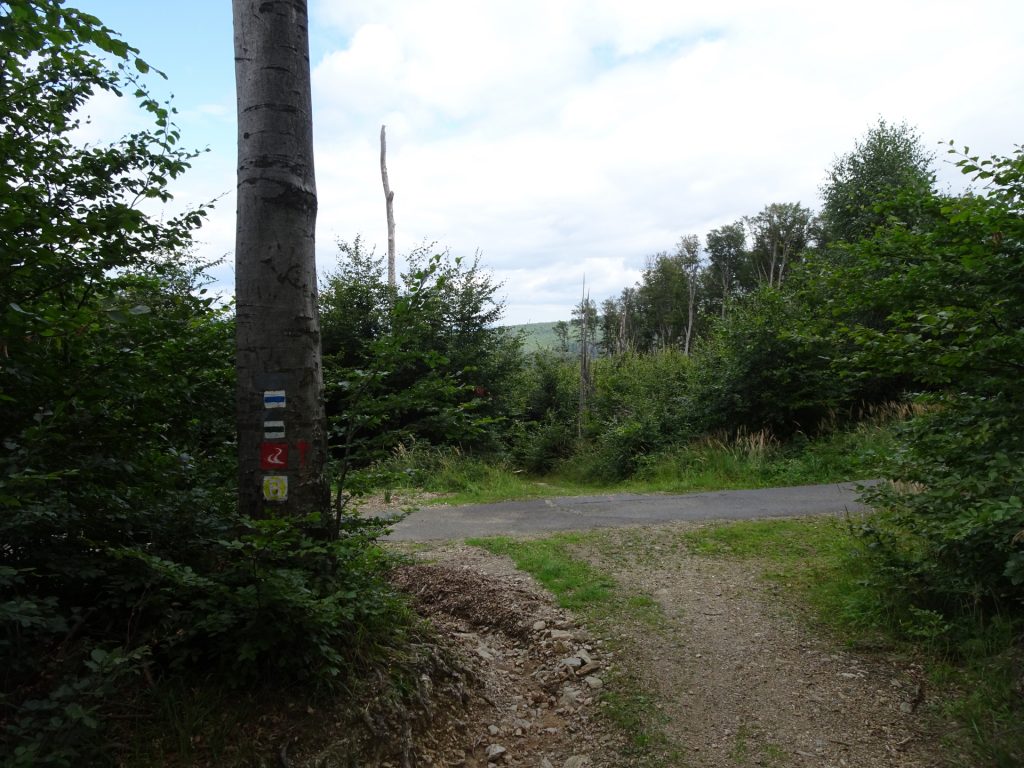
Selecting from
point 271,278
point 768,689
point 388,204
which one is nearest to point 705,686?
point 768,689

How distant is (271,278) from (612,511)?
6.52 meters

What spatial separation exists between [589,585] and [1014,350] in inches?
125

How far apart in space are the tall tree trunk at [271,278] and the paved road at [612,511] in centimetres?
466

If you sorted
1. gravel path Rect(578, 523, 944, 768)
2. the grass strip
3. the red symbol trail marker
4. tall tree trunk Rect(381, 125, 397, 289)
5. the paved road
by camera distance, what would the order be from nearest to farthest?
the red symbol trail marker → gravel path Rect(578, 523, 944, 768) → the grass strip → the paved road → tall tree trunk Rect(381, 125, 397, 289)

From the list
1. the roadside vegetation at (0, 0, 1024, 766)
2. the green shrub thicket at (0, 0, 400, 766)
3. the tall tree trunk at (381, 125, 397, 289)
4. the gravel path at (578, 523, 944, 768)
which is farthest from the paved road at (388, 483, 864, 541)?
the tall tree trunk at (381, 125, 397, 289)

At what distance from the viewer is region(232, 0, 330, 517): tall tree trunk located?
110 inches

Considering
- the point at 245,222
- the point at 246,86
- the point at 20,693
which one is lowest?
the point at 20,693

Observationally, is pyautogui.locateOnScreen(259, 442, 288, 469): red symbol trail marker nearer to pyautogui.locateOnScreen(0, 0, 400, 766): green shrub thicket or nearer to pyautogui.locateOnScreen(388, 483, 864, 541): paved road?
pyautogui.locateOnScreen(0, 0, 400, 766): green shrub thicket

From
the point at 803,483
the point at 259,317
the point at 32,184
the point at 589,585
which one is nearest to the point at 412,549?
the point at 589,585

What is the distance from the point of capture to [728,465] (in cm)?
1131

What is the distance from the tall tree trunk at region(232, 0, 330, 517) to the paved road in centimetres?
466

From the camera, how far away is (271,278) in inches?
110

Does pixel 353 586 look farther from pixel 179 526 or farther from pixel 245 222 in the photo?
pixel 245 222

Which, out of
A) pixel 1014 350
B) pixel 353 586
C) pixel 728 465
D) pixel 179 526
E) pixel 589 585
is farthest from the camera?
pixel 728 465
